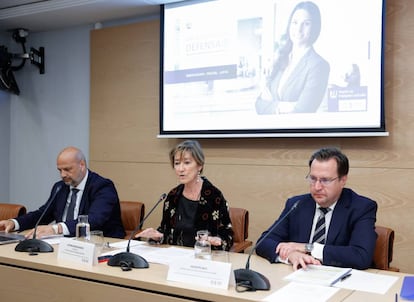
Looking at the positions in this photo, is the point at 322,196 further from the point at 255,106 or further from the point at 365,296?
the point at 255,106

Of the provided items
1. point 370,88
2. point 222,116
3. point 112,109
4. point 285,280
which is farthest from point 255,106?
point 285,280

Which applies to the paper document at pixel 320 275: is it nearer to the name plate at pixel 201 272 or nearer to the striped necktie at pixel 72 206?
the name plate at pixel 201 272

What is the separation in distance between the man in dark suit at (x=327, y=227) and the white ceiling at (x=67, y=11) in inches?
89.8

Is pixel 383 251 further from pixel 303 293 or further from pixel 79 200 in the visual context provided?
pixel 79 200

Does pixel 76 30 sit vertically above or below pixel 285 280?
above

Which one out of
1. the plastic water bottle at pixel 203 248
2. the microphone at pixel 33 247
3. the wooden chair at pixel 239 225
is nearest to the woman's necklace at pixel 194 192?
the wooden chair at pixel 239 225

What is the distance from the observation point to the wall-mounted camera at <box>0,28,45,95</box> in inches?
183

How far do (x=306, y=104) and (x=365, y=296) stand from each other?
6.38 feet

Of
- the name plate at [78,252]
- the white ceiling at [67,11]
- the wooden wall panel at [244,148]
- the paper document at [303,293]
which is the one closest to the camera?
the paper document at [303,293]

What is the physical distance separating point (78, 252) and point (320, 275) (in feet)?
3.36

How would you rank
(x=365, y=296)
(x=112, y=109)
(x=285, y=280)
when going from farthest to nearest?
(x=112, y=109)
(x=285, y=280)
(x=365, y=296)

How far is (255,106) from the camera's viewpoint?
3525 mm

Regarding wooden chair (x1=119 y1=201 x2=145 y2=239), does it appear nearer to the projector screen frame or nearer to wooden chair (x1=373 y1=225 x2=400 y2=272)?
the projector screen frame

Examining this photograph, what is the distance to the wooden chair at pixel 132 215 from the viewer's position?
3.16 metres
